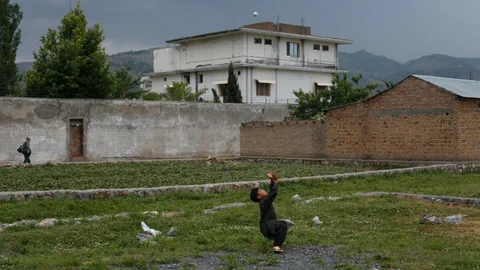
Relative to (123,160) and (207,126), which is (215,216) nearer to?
(123,160)

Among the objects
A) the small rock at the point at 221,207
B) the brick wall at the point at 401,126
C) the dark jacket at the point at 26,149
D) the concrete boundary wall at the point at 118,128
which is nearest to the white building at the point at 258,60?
the concrete boundary wall at the point at 118,128

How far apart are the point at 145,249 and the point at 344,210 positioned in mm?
5946

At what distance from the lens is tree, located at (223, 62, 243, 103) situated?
53.7 m

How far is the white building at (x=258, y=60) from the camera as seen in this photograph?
2282 inches

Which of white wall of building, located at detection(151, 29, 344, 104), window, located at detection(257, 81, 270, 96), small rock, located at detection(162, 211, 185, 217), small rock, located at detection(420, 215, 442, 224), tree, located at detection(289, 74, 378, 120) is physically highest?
white wall of building, located at detection(151, 29, 344, 104)

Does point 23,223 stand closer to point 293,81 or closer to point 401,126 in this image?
point 401,126

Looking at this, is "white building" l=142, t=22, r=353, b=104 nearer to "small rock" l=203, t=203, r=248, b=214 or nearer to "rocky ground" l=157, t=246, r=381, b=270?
"small rock" l=203, t=203, r=248, b=214

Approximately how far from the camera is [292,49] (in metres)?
61.8

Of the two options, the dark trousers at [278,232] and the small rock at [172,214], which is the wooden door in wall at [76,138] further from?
the dark trousers at [278,232]

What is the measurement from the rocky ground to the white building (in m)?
46.5

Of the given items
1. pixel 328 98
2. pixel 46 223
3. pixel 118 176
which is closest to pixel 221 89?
pixel 328 98

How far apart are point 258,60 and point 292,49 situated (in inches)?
185

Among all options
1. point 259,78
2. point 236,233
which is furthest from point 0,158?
point 259,78

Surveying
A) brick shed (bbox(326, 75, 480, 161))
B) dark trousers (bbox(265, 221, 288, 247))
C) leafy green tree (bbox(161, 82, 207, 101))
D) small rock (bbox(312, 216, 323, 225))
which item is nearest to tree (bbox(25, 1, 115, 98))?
leafy green tree (bbox(161, 82, 207, 101))
